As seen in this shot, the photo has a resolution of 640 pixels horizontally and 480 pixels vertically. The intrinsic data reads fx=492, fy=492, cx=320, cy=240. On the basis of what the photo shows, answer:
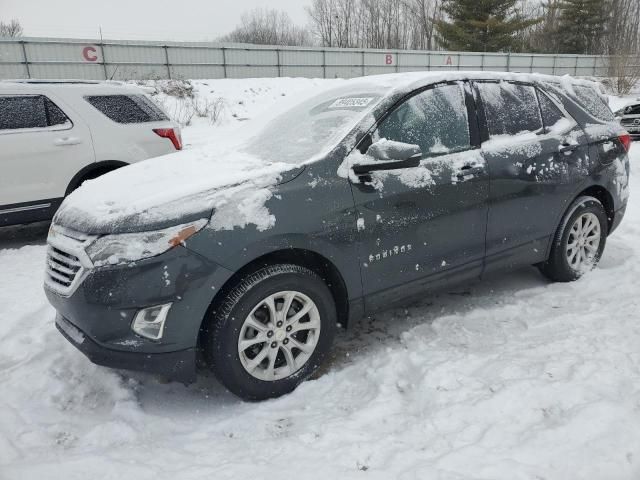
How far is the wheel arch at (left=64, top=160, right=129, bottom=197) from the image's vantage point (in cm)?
570

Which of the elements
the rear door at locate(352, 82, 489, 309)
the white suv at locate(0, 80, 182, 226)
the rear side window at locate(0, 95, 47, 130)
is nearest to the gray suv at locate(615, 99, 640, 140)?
the rear door at locate(352, 82, 489, 309)

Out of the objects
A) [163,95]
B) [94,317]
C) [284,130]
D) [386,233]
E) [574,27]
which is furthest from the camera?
[574,27]

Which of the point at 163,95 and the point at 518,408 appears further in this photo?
the point at 163,95

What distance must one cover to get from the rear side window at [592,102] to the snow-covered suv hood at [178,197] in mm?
2922

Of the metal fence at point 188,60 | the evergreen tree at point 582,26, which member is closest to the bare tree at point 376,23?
the evergreen tree at point 582,26

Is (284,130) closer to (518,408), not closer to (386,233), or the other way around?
(386,233)

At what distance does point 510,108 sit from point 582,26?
5284 centimetres

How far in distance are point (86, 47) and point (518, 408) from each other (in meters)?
24.2

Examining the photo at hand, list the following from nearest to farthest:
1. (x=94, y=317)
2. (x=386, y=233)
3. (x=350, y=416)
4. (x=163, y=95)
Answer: (x=94, y=317), (x=350, y=416), (x=386, y=233), (x=163, y=95)

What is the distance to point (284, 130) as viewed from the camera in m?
3.48

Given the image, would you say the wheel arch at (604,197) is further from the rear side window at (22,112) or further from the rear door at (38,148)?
the rear side window at (22,112)

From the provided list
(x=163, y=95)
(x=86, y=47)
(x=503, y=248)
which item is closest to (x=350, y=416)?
(x=503, y=248)

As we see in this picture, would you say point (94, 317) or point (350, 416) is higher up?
point (94, 317)

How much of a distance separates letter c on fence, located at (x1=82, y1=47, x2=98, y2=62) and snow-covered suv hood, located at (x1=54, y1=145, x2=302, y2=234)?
22.0 m
